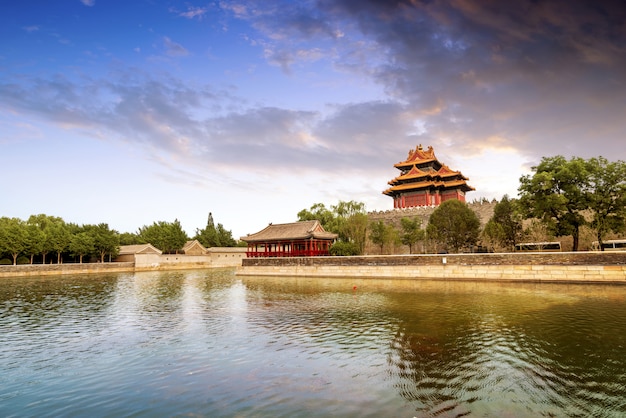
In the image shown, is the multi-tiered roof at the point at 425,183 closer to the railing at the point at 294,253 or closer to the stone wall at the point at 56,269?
the railing at the point at 294,253

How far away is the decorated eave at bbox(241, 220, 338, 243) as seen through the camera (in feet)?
134

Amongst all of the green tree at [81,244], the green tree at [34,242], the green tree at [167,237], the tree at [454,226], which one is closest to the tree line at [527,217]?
the tree at [454,226]

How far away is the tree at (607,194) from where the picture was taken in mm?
27750

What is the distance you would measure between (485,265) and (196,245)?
4838 cm

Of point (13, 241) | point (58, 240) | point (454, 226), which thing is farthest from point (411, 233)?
point (13, 241)

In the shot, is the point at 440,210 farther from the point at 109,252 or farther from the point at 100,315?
the point at 109,252

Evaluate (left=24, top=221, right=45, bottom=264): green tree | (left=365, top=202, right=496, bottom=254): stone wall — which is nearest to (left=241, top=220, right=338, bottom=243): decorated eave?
(left=365, top=202, right=496, bottom=254): stone wall

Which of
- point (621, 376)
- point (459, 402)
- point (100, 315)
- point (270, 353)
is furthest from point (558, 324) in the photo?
point (100, 315)

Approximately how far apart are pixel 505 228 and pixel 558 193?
7.90m

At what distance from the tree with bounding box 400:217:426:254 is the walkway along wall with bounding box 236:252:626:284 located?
11450 millimetres

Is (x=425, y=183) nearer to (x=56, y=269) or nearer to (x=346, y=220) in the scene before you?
(x=346, y=220)

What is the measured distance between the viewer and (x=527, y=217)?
31.4 m

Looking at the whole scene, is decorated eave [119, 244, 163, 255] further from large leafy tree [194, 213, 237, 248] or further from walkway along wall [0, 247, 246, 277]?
large leafy tree [194, 213, 237, 248]

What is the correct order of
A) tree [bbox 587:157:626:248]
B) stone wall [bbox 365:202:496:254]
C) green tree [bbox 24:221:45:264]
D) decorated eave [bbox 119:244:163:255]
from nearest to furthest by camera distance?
1. tree [bbox 587:157:626:248]
2. stone wall [bbox 365:202:496:254]
3. green tree [bbox 24:221:45:264]
4. decorated eave [bbox 119:244:163:255]
